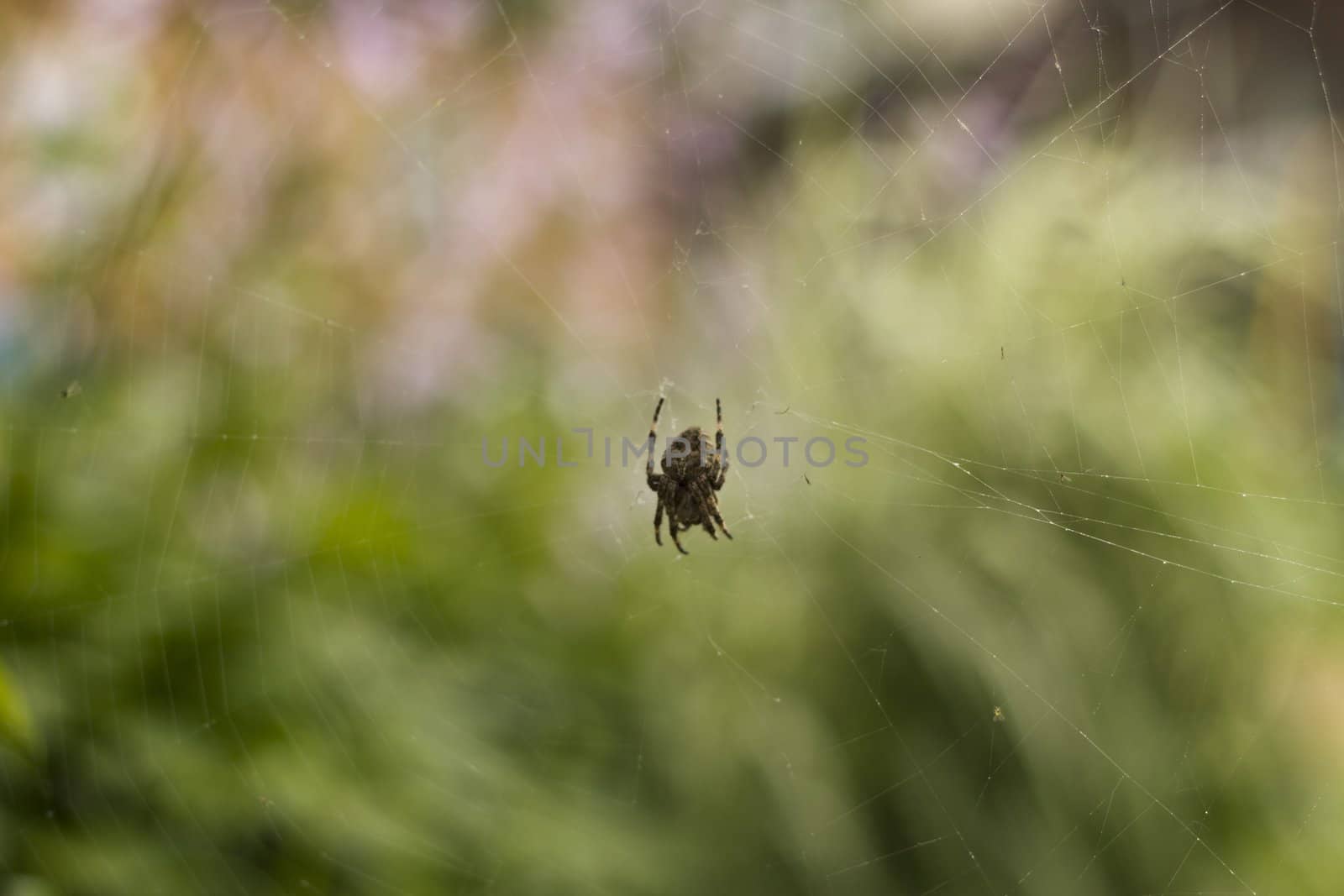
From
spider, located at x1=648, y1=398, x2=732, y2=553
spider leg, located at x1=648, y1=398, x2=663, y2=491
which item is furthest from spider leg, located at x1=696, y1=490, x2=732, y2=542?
spider leg, located at x1=648, y1=398, x2=663, y2=491

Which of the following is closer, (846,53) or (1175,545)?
(1175,545)

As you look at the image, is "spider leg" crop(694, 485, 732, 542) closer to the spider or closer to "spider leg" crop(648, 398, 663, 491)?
the spider

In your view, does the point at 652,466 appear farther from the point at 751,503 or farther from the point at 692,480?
the point at 751,503

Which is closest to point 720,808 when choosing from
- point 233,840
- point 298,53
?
point 233,840

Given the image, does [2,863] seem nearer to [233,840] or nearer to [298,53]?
[233,840]

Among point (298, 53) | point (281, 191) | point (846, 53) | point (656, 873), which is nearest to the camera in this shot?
point (656, 873)

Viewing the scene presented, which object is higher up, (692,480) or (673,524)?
(692,480)

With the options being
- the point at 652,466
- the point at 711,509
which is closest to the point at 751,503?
the point at 711,509
